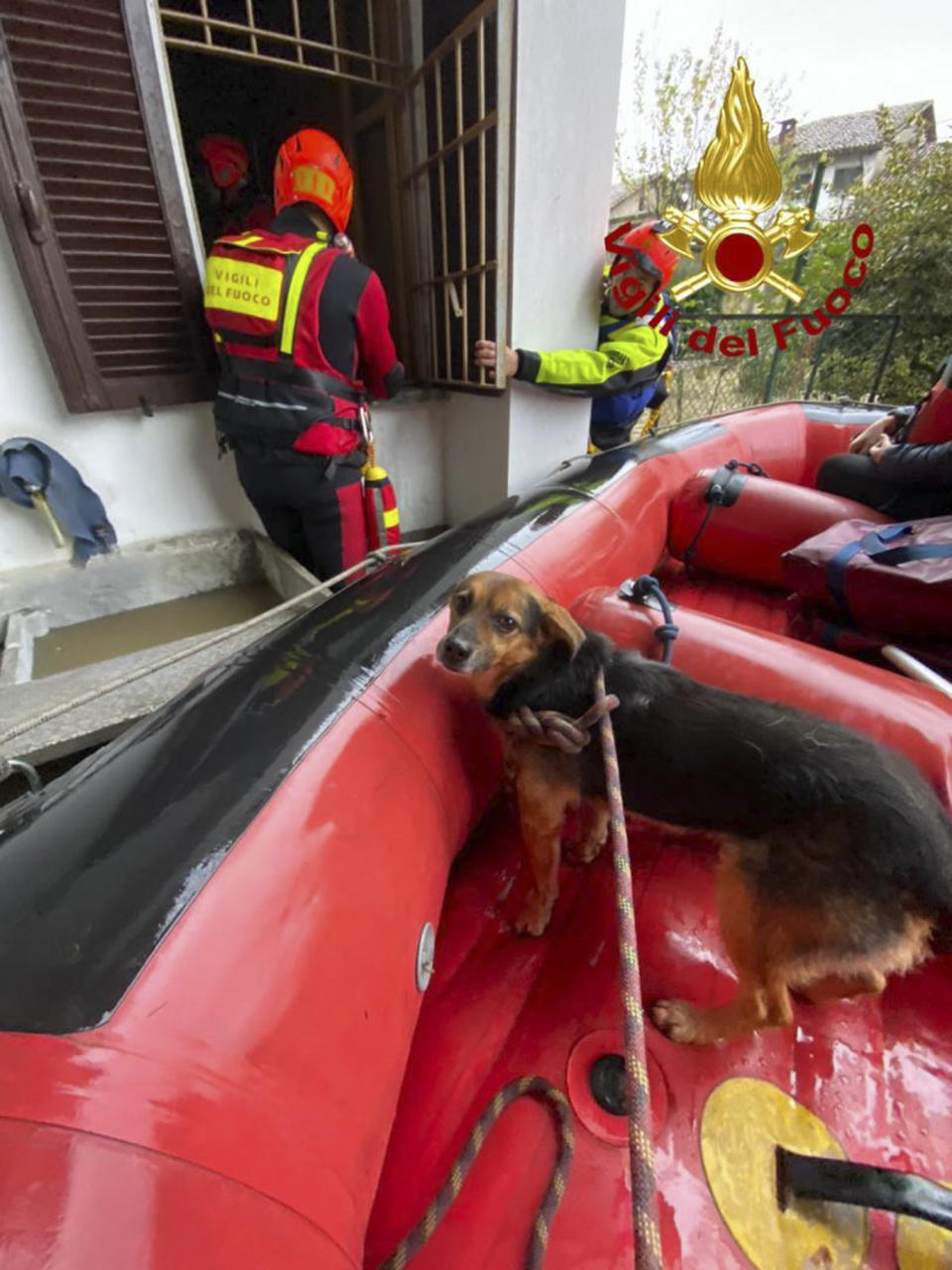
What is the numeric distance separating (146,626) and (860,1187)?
142 inches

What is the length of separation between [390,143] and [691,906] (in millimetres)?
4556

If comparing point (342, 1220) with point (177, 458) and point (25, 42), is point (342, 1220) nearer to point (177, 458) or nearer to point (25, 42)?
point (177, 458)

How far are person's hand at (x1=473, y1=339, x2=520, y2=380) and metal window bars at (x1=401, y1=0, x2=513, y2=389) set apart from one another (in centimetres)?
4

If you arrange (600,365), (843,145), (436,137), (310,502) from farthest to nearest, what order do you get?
(843,145)
(600,365)
(436,137)
(310,502)

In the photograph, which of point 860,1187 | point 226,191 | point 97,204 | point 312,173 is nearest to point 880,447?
point 860,1187

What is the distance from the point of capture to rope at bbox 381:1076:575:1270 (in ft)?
3.02

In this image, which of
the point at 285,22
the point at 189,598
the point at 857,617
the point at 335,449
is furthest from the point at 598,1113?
the point at 285,22

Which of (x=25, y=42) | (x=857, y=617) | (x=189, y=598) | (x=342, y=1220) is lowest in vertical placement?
(x=189, y=598)

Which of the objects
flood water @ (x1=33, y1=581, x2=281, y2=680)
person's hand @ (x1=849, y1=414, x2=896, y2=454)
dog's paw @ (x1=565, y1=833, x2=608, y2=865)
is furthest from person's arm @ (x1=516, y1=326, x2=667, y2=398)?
dog's paw @ (x1=565, y1=833, x2=608, y2=865)

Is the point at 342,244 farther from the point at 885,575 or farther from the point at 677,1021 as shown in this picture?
the point at 677,1021

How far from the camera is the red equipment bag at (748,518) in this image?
2.53 meters

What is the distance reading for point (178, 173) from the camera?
2.68 meters

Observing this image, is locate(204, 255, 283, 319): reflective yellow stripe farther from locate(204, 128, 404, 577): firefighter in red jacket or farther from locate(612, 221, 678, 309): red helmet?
locate(612, 221, 678, 309): red helmet

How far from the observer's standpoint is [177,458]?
3.29m
